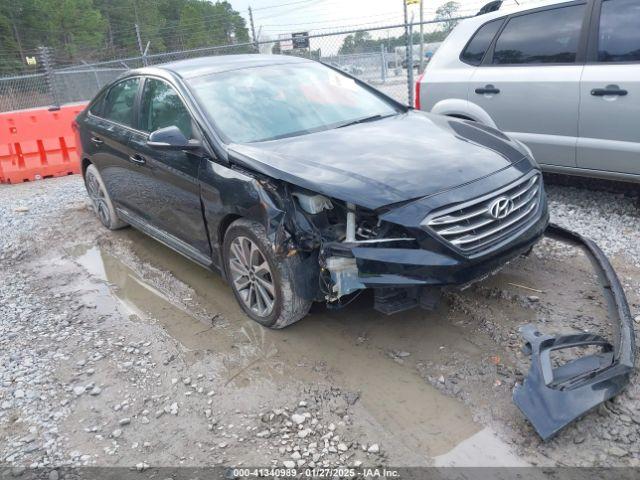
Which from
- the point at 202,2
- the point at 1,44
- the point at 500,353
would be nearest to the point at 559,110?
the point at 500,353

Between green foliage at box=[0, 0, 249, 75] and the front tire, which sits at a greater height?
green foliage at box=[0, 0, 249, 75]

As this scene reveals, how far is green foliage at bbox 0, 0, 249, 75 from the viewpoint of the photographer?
40.5 metres

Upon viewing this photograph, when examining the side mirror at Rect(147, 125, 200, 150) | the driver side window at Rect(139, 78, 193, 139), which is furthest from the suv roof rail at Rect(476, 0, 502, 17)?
the side mirror at Rect(147, 125, 200, 150)

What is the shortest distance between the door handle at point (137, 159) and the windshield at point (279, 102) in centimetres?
82

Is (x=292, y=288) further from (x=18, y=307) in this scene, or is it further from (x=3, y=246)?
(x=3, y=246)

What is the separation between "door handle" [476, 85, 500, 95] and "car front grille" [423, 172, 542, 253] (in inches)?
91.9

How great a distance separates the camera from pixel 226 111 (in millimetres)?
4004

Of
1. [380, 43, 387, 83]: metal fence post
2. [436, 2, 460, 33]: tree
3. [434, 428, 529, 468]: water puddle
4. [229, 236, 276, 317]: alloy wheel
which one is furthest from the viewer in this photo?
[380, 43, 387, 83]: metal fence post

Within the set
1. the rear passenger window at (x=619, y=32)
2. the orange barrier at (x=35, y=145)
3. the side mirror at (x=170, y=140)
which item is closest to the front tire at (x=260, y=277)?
the side mirror at (x=170, y=140)

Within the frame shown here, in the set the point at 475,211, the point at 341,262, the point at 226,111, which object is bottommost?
the point at 341,262

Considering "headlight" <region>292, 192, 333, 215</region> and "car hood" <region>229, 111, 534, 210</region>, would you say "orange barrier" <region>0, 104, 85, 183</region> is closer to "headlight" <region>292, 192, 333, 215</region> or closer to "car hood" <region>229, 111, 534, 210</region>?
"car hood" <region>229, 111, 534, 210</region>

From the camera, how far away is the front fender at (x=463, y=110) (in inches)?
221

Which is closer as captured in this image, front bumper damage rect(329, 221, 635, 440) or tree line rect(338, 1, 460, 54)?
front bumper damage rect(329, 221, 635, 440)

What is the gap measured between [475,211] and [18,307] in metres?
3.69
